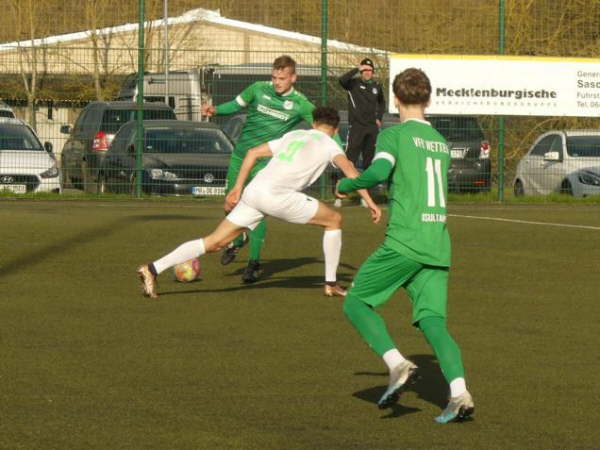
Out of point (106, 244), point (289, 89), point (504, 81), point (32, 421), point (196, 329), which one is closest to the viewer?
point (32, 421)

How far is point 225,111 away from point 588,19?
53.1 feet

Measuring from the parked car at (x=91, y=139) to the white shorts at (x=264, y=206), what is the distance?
44.8 ft

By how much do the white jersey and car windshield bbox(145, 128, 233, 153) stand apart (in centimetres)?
1315

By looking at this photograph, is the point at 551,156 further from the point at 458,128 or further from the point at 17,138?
the point at 17,138

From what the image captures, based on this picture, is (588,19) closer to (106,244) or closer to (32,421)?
(106,244)

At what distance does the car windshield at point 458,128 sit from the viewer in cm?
2552

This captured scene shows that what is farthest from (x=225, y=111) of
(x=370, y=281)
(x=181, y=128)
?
(x=181, y=128)

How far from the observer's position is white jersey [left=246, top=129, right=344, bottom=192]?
11.4 metres

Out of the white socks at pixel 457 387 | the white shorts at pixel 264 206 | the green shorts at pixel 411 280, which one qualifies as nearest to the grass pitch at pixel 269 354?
the white socks at pixel 457 387

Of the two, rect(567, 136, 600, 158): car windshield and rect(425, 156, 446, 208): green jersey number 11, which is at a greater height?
rect(425, 156, 446, 208): green jersey number 11

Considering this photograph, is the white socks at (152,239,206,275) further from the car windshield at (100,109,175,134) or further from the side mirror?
the side mirror

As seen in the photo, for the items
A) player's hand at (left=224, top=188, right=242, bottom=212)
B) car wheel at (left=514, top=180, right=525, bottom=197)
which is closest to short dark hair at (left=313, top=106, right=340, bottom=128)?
player's hand at (left=224, top=188, right=242, bottom=212)

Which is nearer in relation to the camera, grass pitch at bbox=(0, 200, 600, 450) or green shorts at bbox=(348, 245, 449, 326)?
grass pitch at bbox=(0, 200, 600, 450)

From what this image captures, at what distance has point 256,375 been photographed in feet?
28.0
